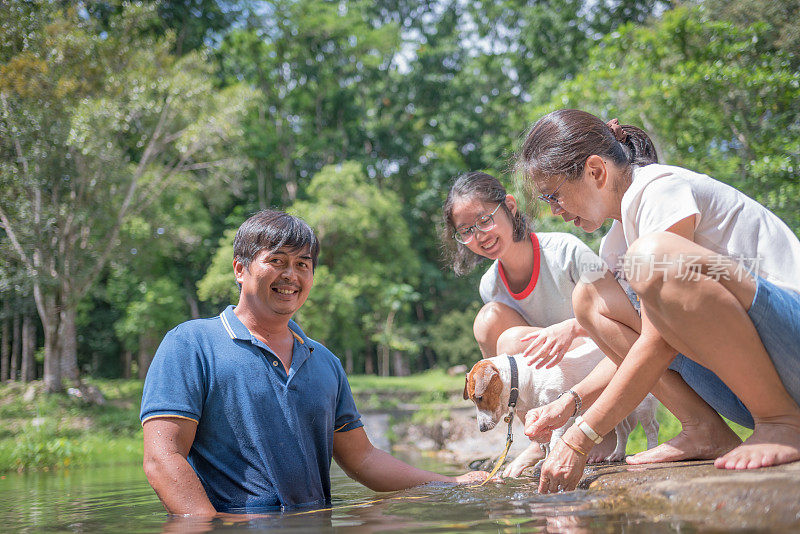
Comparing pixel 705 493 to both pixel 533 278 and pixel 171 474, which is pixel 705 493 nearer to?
pixel 171 474

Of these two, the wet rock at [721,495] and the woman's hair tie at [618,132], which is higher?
the woman's hair tie at [618,132]

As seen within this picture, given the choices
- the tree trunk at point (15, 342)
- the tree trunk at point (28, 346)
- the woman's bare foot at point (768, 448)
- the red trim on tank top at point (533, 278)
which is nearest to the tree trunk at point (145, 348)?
the tree trunk at point (28, 346)

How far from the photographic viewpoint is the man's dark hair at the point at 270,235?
301 cm

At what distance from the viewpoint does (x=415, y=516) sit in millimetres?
2311

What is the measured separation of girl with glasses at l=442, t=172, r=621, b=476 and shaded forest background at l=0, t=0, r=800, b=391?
1.72ft

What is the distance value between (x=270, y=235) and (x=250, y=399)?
0.75m

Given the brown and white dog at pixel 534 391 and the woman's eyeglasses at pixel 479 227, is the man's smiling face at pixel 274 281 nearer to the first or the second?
the brown and white dog at pixel 534 391

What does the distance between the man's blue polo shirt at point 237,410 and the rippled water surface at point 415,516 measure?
24 cm

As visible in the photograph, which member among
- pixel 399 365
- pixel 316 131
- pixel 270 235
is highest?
pixel 316 131

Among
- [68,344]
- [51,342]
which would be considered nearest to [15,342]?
[68,344]

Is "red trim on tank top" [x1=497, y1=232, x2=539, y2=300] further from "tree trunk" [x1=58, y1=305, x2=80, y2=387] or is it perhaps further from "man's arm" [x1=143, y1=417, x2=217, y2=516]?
"tree trunk" [x1=58, y1=305, x2=80, y2=387]

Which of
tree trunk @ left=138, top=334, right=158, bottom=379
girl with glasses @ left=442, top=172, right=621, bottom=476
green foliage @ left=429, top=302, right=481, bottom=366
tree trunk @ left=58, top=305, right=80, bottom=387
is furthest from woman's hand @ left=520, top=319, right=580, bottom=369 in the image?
tree trunk @ left=138, top=334, right=158, bottom=379

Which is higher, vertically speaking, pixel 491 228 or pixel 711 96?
pixel 711 96

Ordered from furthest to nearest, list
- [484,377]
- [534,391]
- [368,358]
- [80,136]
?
[368,358] → [80,136] → [534,391] → [484,377]
